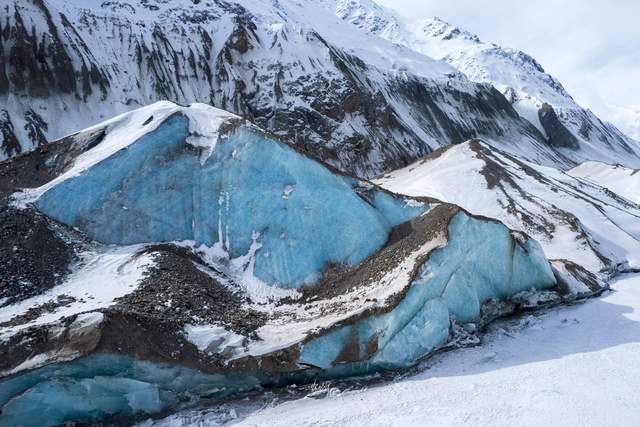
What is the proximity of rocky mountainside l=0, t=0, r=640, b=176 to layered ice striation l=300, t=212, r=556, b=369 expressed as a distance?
2816 centimetres

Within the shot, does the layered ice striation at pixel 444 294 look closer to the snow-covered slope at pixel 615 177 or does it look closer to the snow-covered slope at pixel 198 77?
the snow-covered slope at pixel 198 77

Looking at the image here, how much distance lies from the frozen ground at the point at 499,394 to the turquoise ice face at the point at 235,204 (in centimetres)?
382

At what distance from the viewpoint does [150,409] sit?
31.6 feet

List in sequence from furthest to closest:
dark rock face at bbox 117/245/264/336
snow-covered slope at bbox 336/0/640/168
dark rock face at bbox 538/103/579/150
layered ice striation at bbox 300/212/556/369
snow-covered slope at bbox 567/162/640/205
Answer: snow-covered slope at bbox 336/0/640/168
dark rock face at bbox 538/103/579/150
snow-covered slope at bbox 567/162/640/205
layered ice striation at bbox 300/212/556/369
dark rock face at bbox 117/245/264/336

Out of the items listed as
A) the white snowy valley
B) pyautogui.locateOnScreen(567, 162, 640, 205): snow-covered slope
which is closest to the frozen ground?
the white snowy valley

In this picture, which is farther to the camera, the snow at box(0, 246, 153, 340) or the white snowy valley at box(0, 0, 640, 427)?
the snow at box(0, 246, 153, 340)

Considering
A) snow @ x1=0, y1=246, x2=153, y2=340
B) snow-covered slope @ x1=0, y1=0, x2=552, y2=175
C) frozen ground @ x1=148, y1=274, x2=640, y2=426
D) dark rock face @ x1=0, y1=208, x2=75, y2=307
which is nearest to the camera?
frozen ground @ x1=148, y1=274, x2=640, y2=426

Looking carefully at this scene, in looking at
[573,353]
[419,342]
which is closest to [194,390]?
[419,342]

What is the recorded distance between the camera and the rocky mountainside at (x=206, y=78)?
35.4 meters

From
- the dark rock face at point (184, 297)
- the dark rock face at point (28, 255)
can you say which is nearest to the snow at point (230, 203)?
the dark rock face at point (28, 255)

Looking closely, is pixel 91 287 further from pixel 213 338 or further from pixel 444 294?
pixel 444 294

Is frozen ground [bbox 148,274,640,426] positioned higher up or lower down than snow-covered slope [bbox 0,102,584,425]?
lower down

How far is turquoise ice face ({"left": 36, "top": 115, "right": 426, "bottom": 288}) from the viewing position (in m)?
13.6

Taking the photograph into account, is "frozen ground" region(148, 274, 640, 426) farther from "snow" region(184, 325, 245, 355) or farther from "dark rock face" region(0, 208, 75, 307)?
"dark rock face" region(0, 208, 75, 307)
